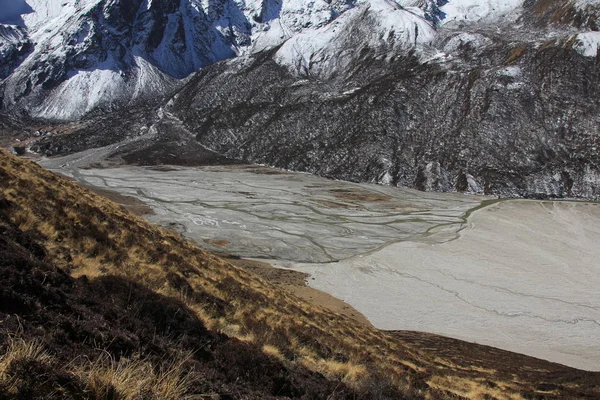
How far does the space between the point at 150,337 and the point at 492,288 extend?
41.7m

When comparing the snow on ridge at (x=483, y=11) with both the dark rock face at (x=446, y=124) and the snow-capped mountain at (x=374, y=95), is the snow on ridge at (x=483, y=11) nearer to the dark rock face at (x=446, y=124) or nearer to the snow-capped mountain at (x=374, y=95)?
the snow-capped mountain at (x=374, y=95)

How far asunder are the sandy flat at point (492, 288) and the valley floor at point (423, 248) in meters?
0.16

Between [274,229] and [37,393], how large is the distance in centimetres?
5588

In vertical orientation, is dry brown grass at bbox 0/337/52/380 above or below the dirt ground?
above

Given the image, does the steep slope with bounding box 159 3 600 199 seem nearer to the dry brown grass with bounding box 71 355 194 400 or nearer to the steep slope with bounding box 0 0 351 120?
the steep slope with bounding box 0 0 351 120

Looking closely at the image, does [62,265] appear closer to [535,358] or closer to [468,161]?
[535,358]

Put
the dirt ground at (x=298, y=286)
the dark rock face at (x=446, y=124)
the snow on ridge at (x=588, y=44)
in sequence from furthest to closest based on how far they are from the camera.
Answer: the snow on ridge at (x=588, y=44), the dark rock face at (x=446, y=124), the dirt ground at (x=298, y=286)

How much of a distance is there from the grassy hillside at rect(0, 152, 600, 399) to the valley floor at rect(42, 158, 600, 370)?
11882 millimetres

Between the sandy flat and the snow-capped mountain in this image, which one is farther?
the snow-capped mountain

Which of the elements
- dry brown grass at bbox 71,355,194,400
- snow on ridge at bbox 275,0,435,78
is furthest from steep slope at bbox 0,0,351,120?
dry brown grass at bbox 71,355,194,400

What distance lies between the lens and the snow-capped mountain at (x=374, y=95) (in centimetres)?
10775

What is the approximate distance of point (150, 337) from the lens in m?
7.63

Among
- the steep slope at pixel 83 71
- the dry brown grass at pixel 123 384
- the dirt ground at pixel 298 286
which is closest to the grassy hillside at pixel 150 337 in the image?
the dry brown grass at pixel 123 384

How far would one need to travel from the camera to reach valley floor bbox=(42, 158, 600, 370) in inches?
1358
